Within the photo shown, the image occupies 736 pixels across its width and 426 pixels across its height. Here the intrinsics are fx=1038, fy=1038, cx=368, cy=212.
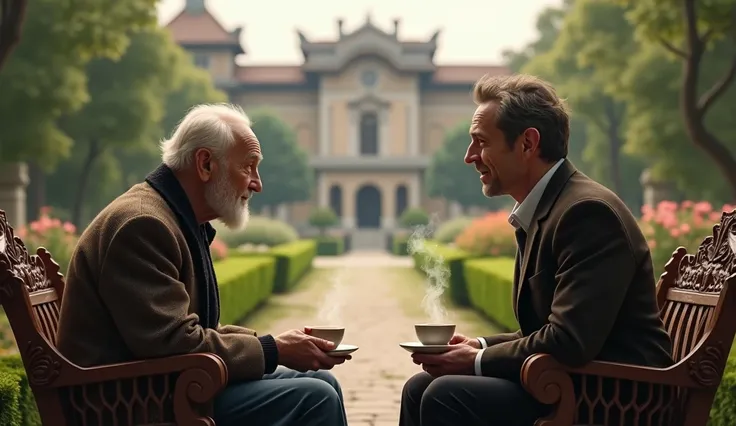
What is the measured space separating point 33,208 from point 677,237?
54.2 ft

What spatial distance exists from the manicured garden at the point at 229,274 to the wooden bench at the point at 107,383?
26.9 inches

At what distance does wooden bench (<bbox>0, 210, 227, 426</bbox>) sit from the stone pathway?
263 cm

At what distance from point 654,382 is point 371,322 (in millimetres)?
8954

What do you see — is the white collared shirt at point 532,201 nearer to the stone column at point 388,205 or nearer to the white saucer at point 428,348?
the white saucer at point 428,348

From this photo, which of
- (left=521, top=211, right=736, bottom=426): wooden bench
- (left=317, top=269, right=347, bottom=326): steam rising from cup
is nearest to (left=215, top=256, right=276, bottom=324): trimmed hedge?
(left=317, top=269, right=347, bottom=326): steam rising from cup

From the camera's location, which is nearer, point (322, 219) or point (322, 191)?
point (322, 219)

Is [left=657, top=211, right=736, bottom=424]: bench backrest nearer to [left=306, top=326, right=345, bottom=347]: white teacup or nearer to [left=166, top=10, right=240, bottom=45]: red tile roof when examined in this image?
[left=306, top=326, right=345, bottom=347]: white teacup

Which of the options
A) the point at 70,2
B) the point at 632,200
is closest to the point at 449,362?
the point at 70,2

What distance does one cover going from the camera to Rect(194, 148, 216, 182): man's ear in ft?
10.7

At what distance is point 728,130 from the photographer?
1820 centimetres

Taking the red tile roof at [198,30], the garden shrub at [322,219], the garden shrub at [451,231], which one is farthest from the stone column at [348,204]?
the garden shrub at [451,231]

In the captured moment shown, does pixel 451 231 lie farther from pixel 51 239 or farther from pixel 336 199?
pixel 336 199

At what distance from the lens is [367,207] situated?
5162cm

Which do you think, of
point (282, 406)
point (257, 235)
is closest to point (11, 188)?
point (257, 235)
